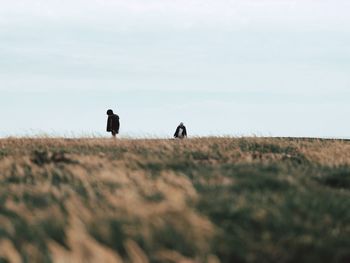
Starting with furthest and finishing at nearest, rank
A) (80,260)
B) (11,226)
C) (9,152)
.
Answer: (9,152) → (11,226) → (80,260)

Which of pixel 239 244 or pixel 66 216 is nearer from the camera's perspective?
pixel 239 244

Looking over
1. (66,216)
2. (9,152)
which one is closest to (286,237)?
(66,216)

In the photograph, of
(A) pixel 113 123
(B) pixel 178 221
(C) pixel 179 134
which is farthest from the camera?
(C) pixel 179 134

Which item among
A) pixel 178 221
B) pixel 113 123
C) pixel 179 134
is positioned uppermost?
pixel 113 123

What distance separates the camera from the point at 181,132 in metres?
29.6

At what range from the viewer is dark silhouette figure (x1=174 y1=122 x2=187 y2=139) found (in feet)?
96.6

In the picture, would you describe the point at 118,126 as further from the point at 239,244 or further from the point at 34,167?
the point at 239,244

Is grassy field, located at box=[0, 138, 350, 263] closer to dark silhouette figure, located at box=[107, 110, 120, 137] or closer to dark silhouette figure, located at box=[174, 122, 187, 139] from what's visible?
dark silhouette figure, located at box=[107, 110, 120, 137]

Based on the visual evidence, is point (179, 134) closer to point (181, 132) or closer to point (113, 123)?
point (181, 132)

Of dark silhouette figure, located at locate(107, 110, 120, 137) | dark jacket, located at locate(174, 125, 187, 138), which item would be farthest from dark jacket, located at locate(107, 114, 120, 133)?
dark jacket, located at locate(174, 125, 187, 138)

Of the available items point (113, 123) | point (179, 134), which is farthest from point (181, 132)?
point (113, 123)

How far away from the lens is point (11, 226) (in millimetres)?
6277

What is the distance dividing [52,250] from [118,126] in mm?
22602

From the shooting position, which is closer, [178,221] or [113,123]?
[178,221]
